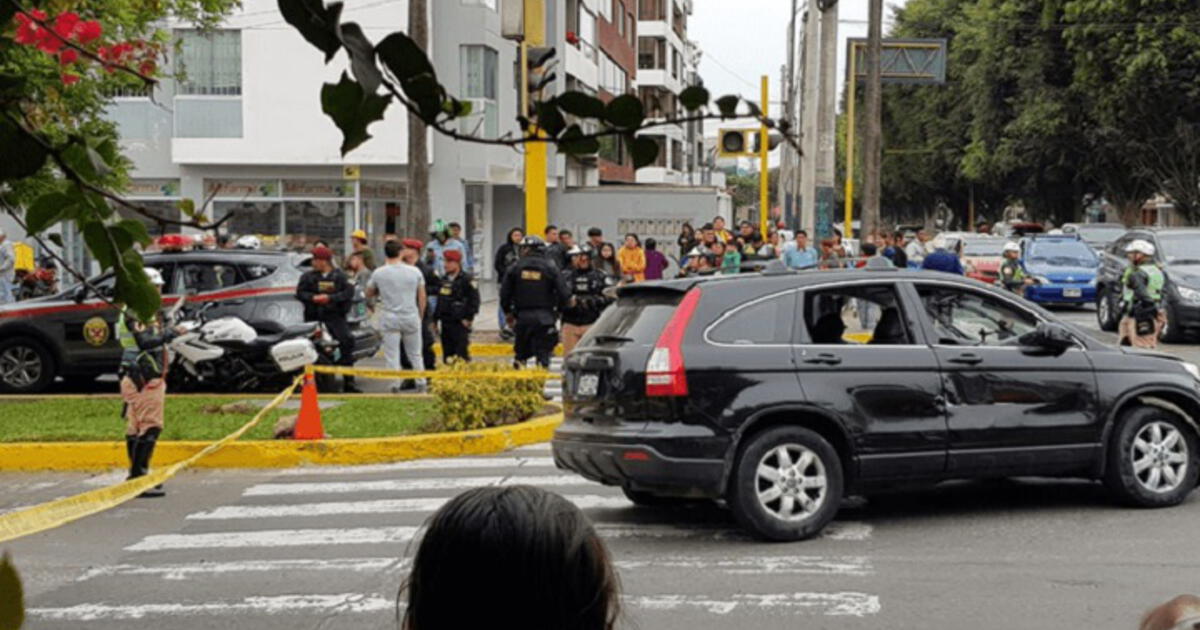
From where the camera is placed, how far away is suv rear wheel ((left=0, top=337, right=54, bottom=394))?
687 inches

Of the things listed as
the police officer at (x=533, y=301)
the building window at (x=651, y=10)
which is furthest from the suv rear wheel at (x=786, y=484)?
the building window at (x=651, y=10)

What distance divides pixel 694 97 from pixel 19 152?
1.33 m

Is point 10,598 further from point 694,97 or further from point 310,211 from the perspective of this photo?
point 310,211

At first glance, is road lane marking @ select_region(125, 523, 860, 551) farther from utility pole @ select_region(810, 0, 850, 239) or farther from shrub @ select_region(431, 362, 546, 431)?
utility pole @ select_region(810, 0, 850, 239)

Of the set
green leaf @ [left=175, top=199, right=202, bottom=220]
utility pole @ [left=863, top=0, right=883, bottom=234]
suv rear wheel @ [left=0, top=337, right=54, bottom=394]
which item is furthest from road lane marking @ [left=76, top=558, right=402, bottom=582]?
utility pole @ [left=863, top=0, right=883, bottom=234]

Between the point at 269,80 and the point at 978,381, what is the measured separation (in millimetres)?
25543

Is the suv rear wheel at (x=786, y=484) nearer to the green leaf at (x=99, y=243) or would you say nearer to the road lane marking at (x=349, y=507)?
the road lane marking at (x=349, y=507)

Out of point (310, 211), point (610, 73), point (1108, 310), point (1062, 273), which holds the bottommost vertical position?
point (1108, 310)

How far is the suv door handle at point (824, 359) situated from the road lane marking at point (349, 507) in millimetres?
1957

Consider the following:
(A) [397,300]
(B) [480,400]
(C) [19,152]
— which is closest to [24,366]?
(A) [397,300]

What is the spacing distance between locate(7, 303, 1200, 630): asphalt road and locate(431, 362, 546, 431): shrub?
6.82 feet

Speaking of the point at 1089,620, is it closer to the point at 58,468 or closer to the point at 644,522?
the point at 644,522

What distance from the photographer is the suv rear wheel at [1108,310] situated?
25.9m

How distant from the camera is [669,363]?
899 cm
